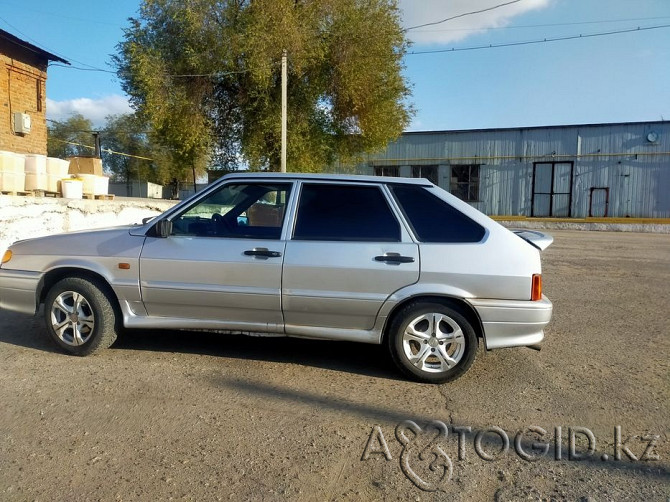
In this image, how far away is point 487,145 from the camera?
31.2 m

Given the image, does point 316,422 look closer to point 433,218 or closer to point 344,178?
point 433,218

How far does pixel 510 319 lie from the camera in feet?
13.5

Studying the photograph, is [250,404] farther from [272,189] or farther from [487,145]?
[487,145]

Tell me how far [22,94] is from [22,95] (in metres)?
0.03

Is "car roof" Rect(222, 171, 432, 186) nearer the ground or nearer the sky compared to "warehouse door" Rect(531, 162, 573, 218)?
nearer the ground

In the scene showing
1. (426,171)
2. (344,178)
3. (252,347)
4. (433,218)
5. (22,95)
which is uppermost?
(22,95)

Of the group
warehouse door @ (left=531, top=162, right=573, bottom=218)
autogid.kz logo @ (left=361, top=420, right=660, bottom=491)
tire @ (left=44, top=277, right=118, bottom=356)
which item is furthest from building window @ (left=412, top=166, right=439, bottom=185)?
autogid.kz logo @ (left=361, top=420, right=660, bottom=491)

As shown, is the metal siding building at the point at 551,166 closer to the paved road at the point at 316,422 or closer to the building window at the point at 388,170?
the building window at the point at 388,170

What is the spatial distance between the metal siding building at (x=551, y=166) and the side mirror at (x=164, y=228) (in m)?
28.7

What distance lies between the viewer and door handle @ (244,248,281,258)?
170 inches

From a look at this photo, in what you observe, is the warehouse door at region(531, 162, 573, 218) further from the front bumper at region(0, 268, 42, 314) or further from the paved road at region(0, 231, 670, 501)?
the front bumper at region(0, 268, 42, 314)

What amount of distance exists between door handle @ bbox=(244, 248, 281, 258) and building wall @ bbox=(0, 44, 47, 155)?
1581 centimetres

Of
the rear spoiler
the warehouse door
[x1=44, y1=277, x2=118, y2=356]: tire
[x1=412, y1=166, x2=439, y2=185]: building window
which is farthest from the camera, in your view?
[x1=412, y1=166, x2=439, y2=185]: building window

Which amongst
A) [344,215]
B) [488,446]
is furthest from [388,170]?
[488,446]
